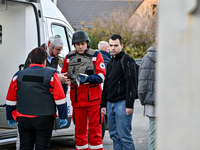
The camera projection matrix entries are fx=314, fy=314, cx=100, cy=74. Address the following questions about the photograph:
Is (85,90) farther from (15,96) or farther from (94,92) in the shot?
(15,96)

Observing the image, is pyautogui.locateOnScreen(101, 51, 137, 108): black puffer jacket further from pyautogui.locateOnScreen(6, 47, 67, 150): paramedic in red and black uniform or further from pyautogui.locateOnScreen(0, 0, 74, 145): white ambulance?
pyautogui.locateOnScreen(0, 0, 74, 145): white ambulance

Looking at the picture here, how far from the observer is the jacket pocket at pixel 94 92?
4.73 metres

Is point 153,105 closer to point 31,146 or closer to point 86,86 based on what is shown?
point 86,86

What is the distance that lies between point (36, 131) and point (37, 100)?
0.37m

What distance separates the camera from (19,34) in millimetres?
5707

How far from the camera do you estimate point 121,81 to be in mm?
4285

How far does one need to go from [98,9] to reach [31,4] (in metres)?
23.5

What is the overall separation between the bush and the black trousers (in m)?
16.6

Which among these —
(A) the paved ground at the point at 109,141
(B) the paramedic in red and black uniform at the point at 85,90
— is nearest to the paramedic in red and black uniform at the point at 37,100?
(B) the paramedic in red and black uniform at the point at 85,90

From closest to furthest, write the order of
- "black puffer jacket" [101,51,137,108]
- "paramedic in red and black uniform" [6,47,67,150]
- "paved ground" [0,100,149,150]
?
"paramedic in red and black uniform" [6,47,67,150]
"black puffer jacket" [101,51,137,108]
"paved ground" [0,100,149,150]

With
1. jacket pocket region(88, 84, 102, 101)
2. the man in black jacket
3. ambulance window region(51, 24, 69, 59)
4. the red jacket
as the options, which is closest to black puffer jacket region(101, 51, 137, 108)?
the man in black jacket
